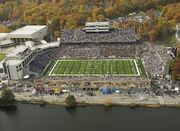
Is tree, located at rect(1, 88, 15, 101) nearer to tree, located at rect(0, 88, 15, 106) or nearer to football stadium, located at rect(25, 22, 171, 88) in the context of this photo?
tree, located at rect(0, 88, 15, 106)

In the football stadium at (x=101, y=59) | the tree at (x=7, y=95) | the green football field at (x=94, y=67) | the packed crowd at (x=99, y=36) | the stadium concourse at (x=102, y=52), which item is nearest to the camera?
the tree at (x=7, y=95)

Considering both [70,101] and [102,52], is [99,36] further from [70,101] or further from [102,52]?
[70,101]

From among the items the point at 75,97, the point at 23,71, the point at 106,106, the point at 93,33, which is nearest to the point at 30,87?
the point at 23,71

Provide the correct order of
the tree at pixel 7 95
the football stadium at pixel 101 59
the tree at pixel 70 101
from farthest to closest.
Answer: the football stadium at pixel 101 59, the tree at pixel 7 95, the tree at pixel 70 101

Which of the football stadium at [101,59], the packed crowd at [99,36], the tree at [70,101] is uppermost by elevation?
the packed crowd at [99,36]

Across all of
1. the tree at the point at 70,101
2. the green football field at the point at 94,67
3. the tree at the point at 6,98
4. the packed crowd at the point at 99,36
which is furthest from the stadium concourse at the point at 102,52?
the tree at the point at 6,98

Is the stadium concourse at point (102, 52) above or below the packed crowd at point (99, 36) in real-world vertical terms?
below

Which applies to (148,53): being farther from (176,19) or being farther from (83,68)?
(176,19)

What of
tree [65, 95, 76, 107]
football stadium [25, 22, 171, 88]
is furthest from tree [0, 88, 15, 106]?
tree [65, 95, 76, 107]

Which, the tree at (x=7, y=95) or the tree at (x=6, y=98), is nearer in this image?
the tree at (x=7, y=95)

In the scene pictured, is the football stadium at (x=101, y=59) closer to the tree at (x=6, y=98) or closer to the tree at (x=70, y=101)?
the tree at (x=70, y=101)
